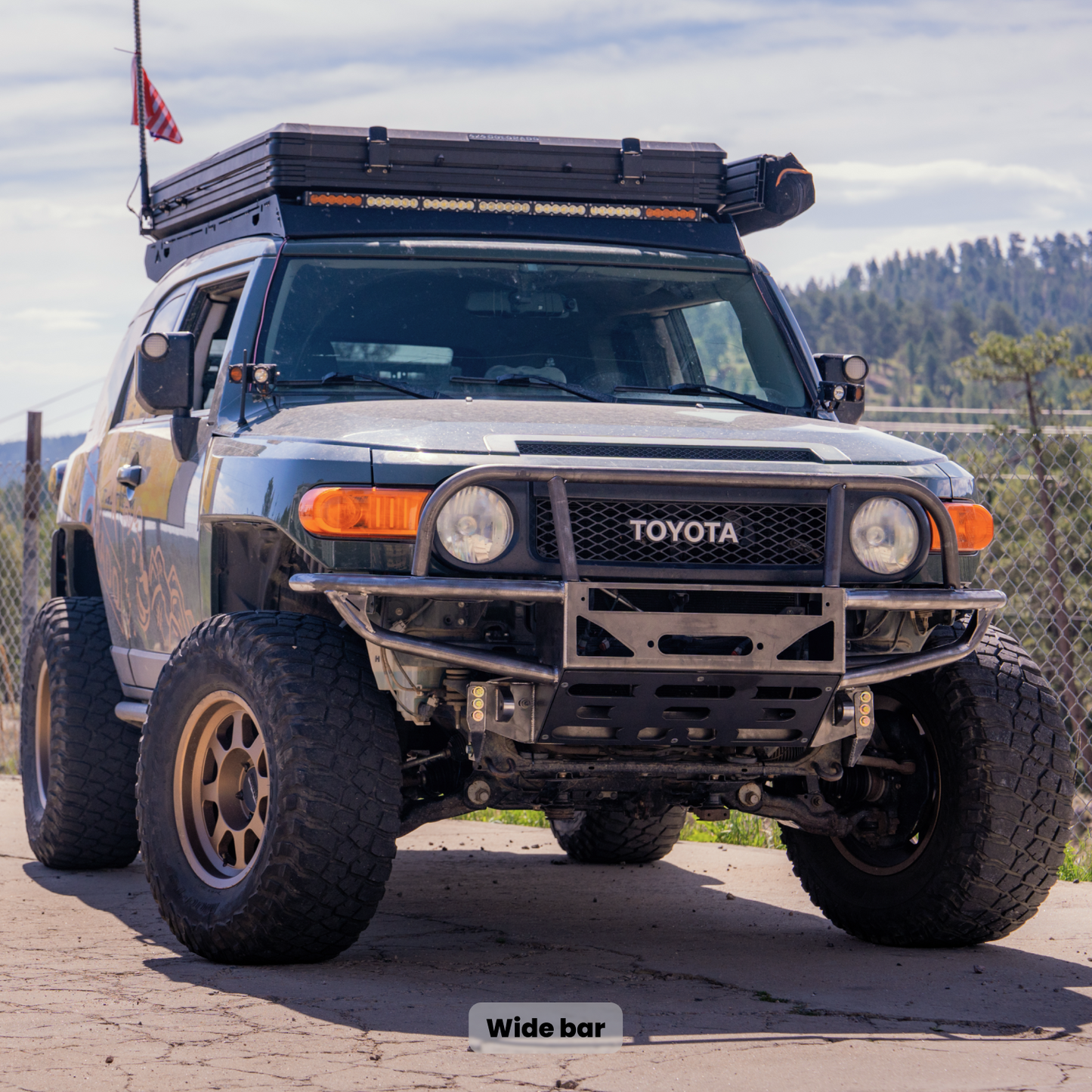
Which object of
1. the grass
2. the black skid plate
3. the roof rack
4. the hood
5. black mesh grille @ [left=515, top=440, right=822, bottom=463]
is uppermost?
the roof rack

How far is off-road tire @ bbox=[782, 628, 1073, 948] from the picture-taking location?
5238 mm

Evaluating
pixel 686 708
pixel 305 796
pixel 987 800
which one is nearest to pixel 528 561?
pixel 686 708

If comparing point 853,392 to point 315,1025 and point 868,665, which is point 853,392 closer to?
point 868,665

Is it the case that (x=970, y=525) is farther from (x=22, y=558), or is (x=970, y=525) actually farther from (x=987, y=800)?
(x=22, y=558)

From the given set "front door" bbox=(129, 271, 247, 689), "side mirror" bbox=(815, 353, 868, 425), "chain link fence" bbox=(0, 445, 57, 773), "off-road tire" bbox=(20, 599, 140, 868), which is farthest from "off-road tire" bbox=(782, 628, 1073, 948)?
"chain link fence" bbox=(0, 445, 57, 773)

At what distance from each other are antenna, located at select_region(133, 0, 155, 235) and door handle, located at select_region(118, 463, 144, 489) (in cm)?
165

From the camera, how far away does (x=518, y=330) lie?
19.4 ft

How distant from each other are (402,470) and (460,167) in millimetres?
2081

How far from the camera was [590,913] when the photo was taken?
248 inches

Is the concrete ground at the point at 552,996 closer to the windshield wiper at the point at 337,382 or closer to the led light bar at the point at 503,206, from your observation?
the windshield wiper at the point at 337,382

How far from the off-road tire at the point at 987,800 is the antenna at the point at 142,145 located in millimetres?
4245

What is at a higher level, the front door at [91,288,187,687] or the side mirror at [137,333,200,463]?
the side mirror at [137,333,200,463]

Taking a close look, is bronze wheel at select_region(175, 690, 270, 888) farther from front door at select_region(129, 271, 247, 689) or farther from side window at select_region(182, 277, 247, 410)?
side window at select_region(182, 277, 247, 410)

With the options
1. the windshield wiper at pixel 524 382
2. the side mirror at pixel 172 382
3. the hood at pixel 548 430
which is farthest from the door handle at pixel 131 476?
the windshield wiper at pixel 524 382
